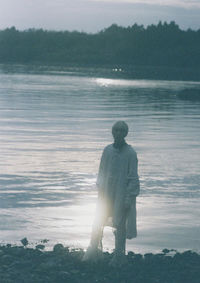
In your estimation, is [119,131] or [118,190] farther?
[118,190]

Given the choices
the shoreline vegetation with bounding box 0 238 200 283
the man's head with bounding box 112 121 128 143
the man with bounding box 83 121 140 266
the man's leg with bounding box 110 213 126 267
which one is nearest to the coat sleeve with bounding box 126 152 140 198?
the man with bounding box 83 121 140 266

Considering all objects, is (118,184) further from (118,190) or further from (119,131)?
(119,131)

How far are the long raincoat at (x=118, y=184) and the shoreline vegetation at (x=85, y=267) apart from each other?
60 cm

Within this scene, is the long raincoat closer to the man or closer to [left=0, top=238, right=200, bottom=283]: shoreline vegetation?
the man

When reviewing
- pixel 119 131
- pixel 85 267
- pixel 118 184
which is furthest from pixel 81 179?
pixel 119 131

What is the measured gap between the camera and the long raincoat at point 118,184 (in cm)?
1183

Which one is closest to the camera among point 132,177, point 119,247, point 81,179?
point 132,177

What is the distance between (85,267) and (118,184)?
1.25m

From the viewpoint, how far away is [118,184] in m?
11.9

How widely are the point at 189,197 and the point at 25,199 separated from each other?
3.89 metres

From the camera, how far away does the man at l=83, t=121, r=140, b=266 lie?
11.8 meters

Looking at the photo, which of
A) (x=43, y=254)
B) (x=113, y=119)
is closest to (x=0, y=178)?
(x=43, y=254)

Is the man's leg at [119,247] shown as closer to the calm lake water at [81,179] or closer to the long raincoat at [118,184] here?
the long raincoat at [118,184]

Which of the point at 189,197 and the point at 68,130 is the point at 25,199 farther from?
the point at 68,130
